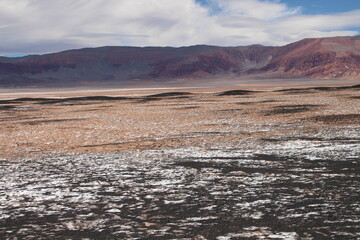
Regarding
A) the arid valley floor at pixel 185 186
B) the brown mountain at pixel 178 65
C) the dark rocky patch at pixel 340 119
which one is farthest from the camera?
the brown mountain at pixel 178 65

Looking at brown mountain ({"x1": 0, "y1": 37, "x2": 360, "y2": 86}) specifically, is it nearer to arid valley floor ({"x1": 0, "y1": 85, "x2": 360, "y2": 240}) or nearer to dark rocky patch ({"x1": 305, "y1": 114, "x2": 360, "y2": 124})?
dark rocky patch ({"x1": 305, "y1": 114, "x2": 360, "y2": 124})

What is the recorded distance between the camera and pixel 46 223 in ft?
17.2

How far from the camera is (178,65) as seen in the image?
180750 mm

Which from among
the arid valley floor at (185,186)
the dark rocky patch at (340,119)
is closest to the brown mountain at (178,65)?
the dark rocky patch at (340,119)

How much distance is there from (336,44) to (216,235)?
189 m

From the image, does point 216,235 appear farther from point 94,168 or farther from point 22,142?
point 22,142

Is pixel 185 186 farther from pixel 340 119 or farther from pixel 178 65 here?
pixel 178 65

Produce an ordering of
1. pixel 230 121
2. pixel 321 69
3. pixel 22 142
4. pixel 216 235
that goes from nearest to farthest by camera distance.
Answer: pixel 216 235 < pixel 22 142 < pixel 230 121 < pixel 321 69

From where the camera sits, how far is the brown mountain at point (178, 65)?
15938cm

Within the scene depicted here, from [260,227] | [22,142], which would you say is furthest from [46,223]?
[22,142]

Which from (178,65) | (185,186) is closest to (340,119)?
(185,186)

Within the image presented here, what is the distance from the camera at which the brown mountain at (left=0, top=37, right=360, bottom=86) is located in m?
159

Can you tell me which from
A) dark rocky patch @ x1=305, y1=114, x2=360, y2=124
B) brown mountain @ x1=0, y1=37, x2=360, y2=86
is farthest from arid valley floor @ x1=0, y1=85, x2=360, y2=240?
brown mountain @ x1=0, y1=37, x2=360, y2=86

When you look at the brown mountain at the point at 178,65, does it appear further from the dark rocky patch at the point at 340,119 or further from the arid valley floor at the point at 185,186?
the arid valley floor at the point at 185,186
